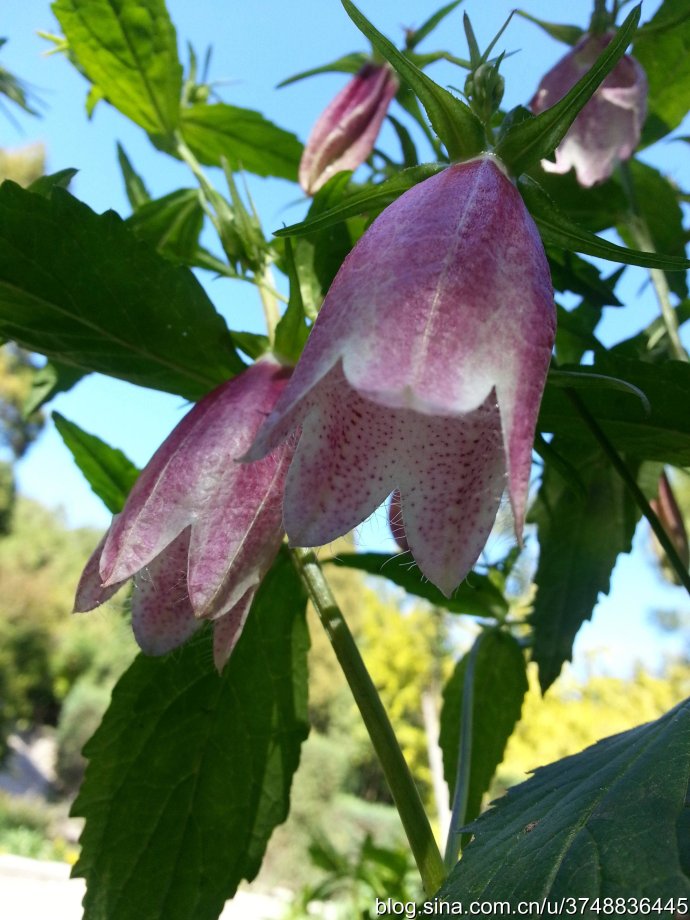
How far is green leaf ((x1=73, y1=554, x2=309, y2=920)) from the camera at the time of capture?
0.48 m

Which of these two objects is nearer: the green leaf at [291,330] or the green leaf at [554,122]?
the green leaf at [554,122]

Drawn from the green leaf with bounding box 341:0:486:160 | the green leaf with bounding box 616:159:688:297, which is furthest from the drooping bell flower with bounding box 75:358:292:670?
the green leaf with bounding box 616:159:688:297

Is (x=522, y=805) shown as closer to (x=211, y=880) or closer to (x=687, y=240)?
(x=211, y=880)

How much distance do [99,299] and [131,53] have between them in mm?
279

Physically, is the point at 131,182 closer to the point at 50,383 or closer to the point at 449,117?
the point at 50,383

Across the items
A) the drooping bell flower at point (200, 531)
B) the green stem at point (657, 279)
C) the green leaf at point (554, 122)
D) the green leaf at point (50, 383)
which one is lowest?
the drooping bell flower at point (200, 531)

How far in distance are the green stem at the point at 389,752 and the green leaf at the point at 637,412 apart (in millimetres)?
156

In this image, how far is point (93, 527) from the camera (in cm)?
1662

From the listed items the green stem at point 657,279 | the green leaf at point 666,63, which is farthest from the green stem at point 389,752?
the green leaf at point 666,63

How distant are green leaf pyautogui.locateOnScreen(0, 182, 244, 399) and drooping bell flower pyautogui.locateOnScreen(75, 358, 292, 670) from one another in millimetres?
53

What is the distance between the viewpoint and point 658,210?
2.57 feet

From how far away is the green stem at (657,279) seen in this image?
0.64 m

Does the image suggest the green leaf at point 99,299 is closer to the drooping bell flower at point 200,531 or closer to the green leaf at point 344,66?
the drooping bell flower at point 200,531

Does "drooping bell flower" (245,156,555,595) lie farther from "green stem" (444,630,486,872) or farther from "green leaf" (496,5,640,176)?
"green stem" (444,630,486,872)
